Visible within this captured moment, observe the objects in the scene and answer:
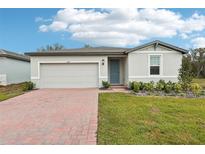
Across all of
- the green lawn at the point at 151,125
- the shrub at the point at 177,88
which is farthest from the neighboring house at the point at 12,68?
the shrub at the point at 177,88

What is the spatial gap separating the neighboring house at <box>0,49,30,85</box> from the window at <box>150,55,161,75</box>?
13.7 metres

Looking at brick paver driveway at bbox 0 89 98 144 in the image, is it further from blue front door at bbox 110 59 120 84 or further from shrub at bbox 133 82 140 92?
blue front door at bbox 110 59 120 84

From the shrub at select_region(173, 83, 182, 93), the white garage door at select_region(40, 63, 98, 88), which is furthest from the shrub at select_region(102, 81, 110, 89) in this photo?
the shrub at select_region(173, 83, 182, 93)

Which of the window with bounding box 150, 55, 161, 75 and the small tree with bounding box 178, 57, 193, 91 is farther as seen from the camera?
the window with bounding box 150, 55, 161, 75

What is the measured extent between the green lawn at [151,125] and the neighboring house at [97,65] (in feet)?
27.5

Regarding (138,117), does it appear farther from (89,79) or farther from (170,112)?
(89,79)

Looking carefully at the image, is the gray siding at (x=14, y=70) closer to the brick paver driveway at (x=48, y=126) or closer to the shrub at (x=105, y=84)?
the shrub at (x=105, y=84)

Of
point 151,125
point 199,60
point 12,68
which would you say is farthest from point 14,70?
point 199,60

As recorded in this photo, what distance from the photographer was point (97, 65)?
16781 mm

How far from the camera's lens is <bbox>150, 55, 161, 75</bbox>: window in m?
16.2

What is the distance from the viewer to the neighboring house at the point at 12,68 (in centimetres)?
1967
